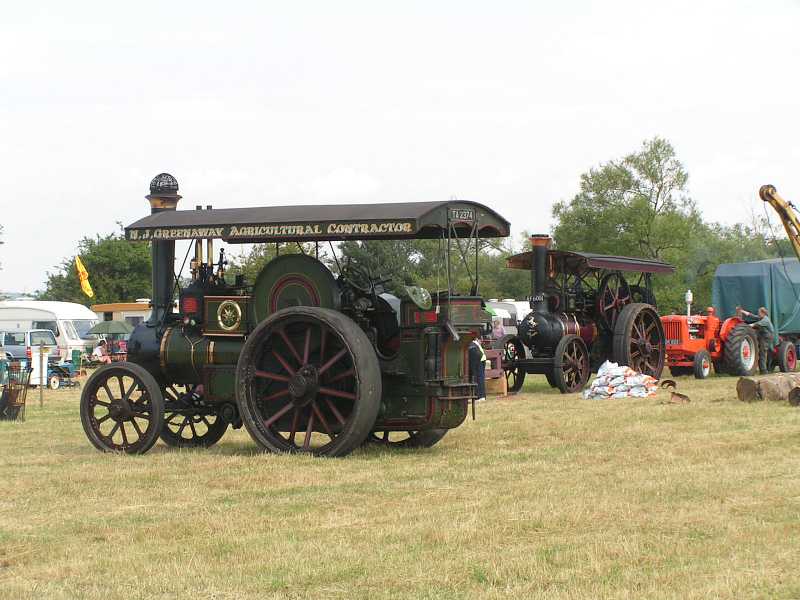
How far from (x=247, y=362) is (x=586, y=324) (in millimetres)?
11720

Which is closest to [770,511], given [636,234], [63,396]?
[63,396]

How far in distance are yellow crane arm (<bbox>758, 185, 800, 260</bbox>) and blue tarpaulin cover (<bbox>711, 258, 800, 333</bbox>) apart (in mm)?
4075

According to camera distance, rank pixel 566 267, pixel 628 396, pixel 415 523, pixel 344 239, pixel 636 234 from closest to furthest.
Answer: pixel 415 523
pixel 344 239
pixel 628 396
pixel 566 267
pixel 636 234

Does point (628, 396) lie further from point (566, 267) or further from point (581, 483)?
point (581, 483)

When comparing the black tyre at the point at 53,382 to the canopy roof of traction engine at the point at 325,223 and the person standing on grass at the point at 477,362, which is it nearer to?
the person standing on grass at the point at 477,362

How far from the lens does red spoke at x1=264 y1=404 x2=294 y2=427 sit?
11602mm

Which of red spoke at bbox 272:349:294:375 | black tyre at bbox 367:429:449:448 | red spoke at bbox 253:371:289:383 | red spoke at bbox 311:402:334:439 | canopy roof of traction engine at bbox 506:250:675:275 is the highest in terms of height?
canopy roof of traction engine at bbox 506:250:675:275

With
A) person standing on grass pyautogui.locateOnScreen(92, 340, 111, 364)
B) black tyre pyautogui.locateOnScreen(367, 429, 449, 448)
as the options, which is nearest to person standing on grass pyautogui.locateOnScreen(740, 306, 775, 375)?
black tyre pyautogui.locateOnScreen(367, 429, 449, 448)

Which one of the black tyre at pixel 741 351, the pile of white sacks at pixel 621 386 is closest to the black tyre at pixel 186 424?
the pile of white sacks at pixel 621 386

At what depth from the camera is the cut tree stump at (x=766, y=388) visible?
57.0 ft

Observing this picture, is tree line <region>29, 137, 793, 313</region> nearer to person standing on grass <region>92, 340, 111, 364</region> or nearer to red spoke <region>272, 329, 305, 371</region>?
person standing on grass <region>92, 340, 111, 364</region>

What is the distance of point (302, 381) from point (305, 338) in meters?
0.41

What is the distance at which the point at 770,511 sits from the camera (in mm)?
8102

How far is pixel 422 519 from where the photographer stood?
8086 millimetres
